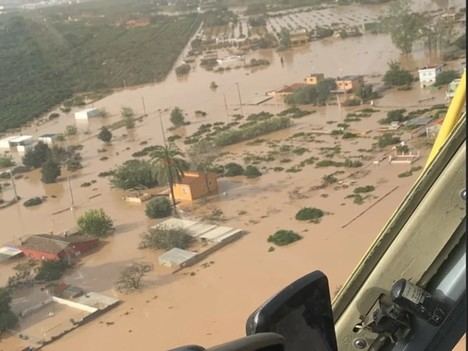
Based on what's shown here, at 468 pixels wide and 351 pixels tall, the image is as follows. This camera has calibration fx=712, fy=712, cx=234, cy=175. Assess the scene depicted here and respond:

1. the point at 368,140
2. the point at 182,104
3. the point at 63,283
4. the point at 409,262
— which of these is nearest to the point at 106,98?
the point at 182,104

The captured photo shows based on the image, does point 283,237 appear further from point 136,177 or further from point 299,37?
point 299,37

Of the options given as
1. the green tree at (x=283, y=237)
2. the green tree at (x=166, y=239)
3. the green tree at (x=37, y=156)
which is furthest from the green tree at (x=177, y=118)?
the green tree at (x=283, y=237)

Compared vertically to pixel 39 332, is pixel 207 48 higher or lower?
higher

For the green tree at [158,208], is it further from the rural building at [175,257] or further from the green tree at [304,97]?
the green tree at [304,97]

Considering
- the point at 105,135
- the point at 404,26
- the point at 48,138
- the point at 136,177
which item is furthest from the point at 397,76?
the point at 48,138

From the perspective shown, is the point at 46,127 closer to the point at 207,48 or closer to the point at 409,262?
the point at 207,48

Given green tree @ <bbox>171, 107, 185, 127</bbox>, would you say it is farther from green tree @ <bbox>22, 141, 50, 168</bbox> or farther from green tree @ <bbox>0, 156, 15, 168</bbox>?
green tree @ <bbox>0, 156, 15, 168</bbox>
